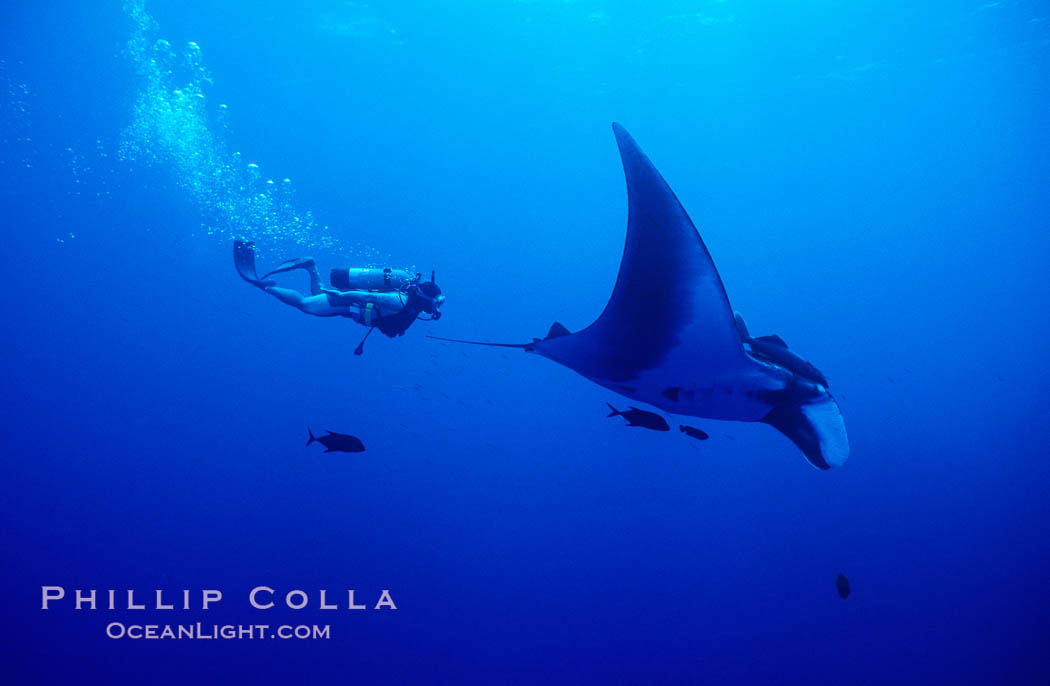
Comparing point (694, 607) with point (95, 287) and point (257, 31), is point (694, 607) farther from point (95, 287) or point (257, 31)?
point (95, 287)

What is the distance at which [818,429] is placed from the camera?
9.43ft

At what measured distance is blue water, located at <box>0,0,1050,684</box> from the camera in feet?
35.0

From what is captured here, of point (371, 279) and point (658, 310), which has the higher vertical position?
point (371, 279)

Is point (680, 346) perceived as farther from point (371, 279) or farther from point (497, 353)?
point (497, 353)

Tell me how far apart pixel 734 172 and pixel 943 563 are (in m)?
17.1

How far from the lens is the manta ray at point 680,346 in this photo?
219cm

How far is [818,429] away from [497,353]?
14.8 meters

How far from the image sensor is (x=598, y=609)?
435 inches

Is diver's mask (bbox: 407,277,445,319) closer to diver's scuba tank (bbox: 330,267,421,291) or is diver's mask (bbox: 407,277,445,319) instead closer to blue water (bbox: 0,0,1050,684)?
diver's scuba tank (bbox: 330,267,421,291)

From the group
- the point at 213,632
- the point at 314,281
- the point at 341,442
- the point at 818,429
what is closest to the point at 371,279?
the point at 314,281

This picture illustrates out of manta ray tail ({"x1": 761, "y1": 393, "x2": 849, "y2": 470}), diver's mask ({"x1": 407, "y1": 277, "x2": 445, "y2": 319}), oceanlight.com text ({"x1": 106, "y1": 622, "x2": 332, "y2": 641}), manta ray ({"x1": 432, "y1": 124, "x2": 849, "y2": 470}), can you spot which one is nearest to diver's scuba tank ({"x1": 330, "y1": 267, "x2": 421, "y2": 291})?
diver's mask ({"x1": 407, "y1": 277, "x2": 445, "y2": 319})

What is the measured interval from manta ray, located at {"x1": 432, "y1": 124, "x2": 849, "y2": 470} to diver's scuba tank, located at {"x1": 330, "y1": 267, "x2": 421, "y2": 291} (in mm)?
2616

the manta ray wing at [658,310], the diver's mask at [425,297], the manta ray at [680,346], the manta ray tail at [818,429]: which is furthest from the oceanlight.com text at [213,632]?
the manta ray tail at [818,429]

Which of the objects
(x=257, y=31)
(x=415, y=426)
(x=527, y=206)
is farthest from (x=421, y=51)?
(x=415, y=426)
